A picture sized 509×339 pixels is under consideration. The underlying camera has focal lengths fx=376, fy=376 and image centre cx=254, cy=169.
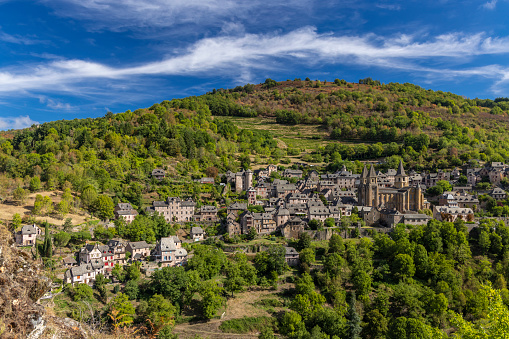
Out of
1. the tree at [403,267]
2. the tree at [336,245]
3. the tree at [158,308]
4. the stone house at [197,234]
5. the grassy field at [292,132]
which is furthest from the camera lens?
the grassy field at [292,132]

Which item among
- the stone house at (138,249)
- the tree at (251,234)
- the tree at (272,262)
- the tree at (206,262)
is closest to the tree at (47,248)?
the stone house at (138,249)

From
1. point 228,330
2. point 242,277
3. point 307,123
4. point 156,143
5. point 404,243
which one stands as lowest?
→ point 228,330

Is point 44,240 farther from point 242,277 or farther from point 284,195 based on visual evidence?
point 284,195

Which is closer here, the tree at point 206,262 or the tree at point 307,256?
the tree at point 206,262

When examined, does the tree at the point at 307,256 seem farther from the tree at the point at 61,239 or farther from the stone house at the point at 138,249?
the tree at the point at 61,239

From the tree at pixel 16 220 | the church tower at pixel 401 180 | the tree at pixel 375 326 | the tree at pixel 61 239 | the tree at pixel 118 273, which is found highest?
the church tower at pixel 401 180

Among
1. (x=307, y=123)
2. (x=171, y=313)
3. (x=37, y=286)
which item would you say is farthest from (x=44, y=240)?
(x=307, y=123)
